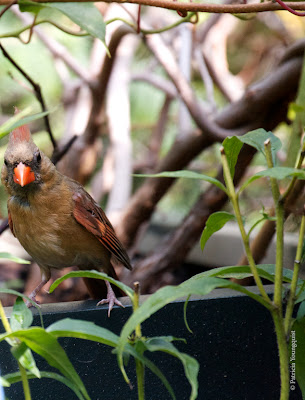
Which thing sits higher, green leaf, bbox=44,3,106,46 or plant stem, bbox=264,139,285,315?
green leaf, bbox=44,3,106,46

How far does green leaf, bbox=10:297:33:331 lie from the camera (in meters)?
0.64

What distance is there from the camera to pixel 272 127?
1830 millimetres

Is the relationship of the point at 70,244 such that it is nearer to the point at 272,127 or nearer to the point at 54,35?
the point at 272,127

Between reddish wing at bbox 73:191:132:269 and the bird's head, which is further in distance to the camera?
reddish wing at bbox 73:191:132:269

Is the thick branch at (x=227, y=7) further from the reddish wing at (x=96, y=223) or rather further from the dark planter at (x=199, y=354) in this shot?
the reddish wing at (x=96, y=223)

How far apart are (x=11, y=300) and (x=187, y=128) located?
0.94 m

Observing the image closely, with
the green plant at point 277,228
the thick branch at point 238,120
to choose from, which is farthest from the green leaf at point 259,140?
the thick branch at point 238,120

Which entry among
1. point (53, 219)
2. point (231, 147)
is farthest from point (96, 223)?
point (231, 147)

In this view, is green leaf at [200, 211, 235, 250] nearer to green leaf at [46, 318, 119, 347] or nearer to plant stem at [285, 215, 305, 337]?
plant stem at [285, 215, 305, 337]

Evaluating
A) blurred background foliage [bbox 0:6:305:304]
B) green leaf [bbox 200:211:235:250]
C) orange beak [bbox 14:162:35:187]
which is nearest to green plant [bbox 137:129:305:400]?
green leaf [bbox 200:211:235:250]

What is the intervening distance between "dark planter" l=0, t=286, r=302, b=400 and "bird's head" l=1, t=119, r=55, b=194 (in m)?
0.40

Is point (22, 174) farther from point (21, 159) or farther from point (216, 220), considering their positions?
point (216, 220)

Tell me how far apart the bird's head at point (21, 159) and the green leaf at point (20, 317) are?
66 cm

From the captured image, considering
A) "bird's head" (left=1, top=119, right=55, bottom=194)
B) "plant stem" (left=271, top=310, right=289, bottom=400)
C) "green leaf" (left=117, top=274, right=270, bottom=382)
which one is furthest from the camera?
"bird's head" (left=1, top=119, right=55, bottom=194)
